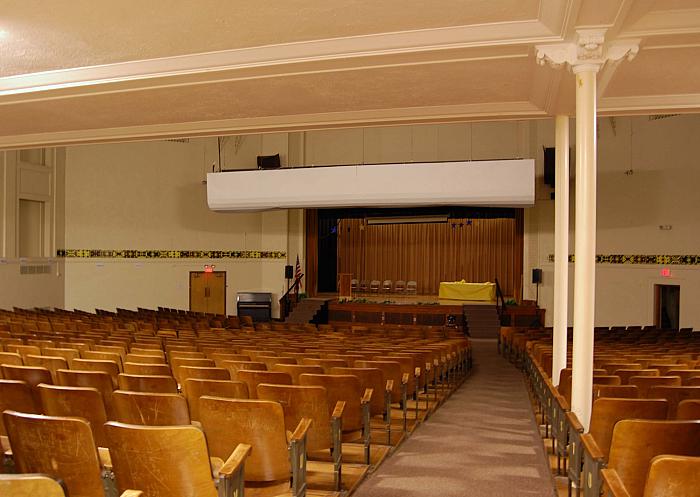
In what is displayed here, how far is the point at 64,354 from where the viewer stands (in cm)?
614

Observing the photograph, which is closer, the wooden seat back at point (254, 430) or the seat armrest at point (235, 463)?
the seat armrest at point (235, 463)

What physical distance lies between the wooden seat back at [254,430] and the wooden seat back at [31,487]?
1.45 meters

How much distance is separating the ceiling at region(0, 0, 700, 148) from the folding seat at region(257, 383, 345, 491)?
3.35 metres

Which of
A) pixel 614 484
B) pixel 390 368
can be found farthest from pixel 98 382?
pixel 614 484

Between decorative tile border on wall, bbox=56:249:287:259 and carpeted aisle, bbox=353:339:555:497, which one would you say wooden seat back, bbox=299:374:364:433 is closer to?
carpeted aisle, bbox=353:339:555:497

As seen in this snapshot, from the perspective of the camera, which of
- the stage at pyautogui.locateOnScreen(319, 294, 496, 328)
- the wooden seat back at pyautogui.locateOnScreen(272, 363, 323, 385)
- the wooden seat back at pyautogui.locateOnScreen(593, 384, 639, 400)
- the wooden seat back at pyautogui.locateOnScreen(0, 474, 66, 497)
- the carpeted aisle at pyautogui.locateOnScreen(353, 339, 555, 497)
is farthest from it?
the stage at pyautogui.locateOnScreen(319, 294, 496, 328)

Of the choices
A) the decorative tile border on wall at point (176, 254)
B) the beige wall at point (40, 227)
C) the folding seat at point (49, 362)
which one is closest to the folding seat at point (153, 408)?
the folding seat at point (49, 362)

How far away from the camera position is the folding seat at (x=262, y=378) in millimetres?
4652

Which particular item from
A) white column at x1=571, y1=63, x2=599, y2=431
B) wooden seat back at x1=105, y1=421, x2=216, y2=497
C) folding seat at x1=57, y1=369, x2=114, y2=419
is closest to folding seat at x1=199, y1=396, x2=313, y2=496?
wooden seat back at x1=105, y1=421, x2=216, y2=497

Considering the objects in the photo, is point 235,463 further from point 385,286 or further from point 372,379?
point 385,286

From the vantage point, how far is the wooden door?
2072 cm

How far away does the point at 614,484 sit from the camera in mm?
2559

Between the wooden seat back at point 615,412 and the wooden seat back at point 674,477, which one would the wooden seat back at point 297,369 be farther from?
the wooden seat back at point 674,477

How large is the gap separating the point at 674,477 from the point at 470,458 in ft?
9.46
